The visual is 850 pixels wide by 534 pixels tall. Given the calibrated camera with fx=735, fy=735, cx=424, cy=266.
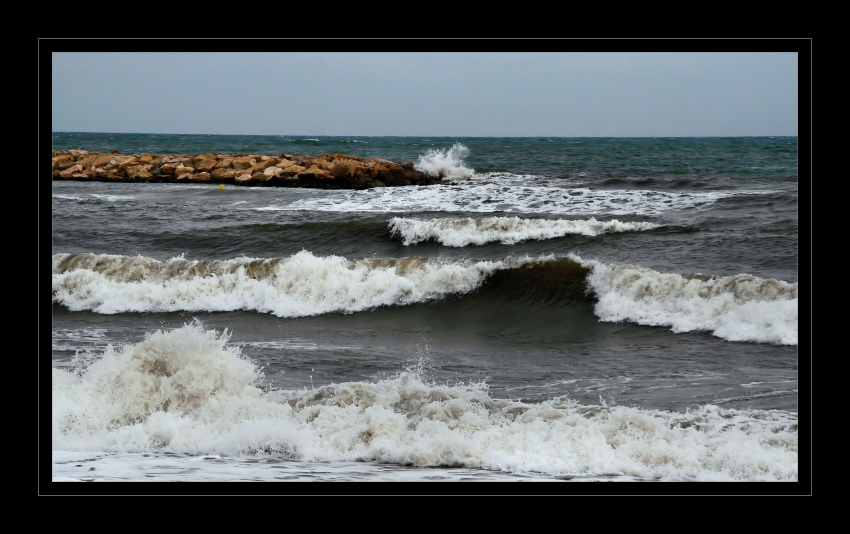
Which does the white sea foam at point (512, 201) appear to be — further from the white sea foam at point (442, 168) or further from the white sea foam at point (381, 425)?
the white sea foam at point (381, 425)

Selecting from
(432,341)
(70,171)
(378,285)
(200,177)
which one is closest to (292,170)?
(200,177)

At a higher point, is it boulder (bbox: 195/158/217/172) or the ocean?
boulder (bbox: 195/158/217/172)

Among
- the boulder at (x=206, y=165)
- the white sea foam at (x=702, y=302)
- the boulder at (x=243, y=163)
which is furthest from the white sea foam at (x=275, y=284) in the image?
the boulder at (x=206, y=165)

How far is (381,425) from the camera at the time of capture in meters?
4.82

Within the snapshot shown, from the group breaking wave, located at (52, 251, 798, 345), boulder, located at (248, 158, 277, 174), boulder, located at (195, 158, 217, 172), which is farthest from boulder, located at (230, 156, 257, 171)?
breaking wave, located at (52, 251, 798, 345)

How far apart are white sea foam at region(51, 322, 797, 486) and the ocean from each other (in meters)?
0.02

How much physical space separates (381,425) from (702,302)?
188 inches

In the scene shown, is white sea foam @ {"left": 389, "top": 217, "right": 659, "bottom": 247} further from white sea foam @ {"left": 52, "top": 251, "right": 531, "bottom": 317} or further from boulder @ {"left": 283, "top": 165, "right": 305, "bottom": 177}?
boulder @ {"left": 283, "top": 165, "right": 305, "bottom": 177}

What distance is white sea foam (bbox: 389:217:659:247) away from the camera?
12.3 meters

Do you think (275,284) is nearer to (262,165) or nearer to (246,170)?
(246,170)

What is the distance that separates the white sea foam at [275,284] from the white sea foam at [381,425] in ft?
11.4

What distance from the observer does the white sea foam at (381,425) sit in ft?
14.2

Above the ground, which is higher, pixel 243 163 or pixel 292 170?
pixel 243 163

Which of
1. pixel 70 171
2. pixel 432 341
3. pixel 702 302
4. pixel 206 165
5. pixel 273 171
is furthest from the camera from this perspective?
pixel 70 171
